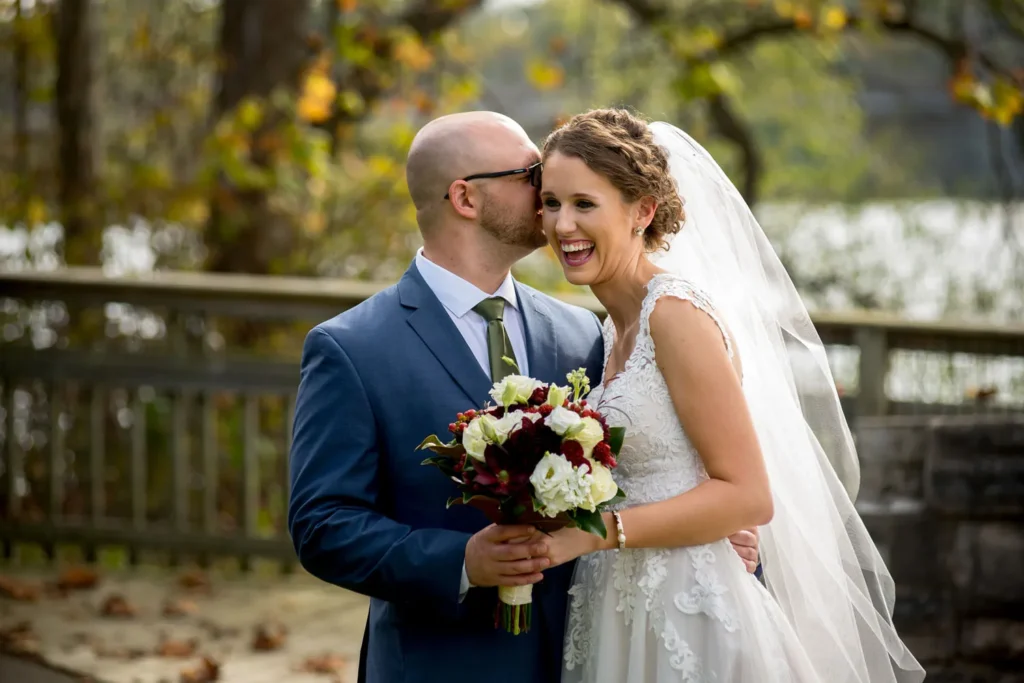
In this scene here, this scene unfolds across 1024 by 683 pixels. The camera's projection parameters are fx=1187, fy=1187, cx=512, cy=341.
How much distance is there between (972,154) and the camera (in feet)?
76.9

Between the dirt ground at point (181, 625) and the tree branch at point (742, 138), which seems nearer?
the dirt ground at point (181, 625)

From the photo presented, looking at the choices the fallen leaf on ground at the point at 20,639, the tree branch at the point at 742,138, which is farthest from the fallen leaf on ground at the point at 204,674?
the tree branch at the point at 742,138

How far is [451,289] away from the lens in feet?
9.73

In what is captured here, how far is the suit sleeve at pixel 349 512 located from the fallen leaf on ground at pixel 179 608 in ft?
10.8

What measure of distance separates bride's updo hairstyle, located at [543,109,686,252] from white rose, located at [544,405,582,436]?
67 cm

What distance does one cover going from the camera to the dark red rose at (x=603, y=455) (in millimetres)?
2455

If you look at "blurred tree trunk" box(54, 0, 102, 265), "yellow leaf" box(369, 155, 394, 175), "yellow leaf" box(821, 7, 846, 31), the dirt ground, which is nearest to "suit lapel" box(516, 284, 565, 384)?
the dirt ground

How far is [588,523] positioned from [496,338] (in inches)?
26.7

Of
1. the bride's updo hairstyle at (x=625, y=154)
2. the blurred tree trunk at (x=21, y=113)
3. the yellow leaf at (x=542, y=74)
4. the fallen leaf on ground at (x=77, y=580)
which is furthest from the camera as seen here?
the blurred tree trunk at (x=21, y=113)

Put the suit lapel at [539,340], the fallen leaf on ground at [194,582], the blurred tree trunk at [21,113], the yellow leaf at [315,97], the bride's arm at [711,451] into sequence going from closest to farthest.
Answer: the bride's arm at [711,451]
the suit lapel at [539,340]
the fallen leaf on ground at [194,582]
the yellow leaf at [315,97]
the blurred tree trunk at [21,113]

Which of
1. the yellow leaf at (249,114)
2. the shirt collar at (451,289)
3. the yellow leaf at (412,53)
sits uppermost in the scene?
the yellow leaf at (412,53)

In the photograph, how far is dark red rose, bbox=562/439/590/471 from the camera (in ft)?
7.79

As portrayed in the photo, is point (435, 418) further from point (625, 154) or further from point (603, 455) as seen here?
point (625, 154)

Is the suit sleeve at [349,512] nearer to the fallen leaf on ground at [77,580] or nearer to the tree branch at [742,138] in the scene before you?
the fallen leaf on ground at [77,580]
